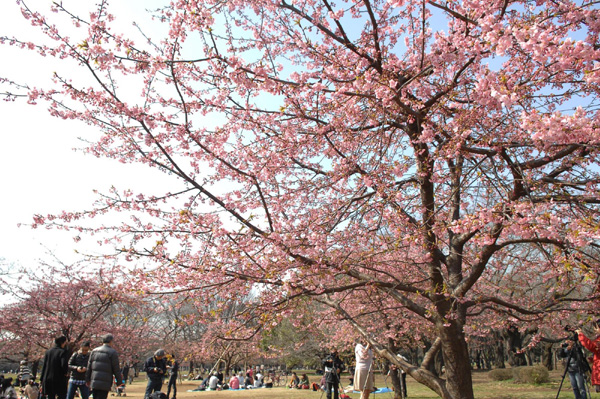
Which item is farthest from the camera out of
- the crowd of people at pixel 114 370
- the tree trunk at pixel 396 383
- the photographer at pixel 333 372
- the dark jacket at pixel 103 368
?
the tree trunk at pixel 396 383

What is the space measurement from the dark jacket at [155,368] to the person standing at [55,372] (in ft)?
4.83

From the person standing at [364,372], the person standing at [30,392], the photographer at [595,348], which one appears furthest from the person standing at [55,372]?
the photographer at [595,348]

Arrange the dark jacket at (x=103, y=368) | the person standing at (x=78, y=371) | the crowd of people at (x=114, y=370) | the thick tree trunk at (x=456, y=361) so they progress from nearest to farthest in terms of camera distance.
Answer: the thick tree trunk at (x=456, y=361), the dark jacket at (x=103, y=368), the crowd of people at (x=114, y=370), the person standing at (x=78, y=371)

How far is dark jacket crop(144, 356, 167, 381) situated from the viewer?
7.61 metres

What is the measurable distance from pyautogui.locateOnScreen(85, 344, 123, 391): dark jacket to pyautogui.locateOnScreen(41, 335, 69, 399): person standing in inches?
40.3

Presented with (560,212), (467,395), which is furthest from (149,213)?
(560,212)

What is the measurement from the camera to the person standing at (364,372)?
7.89 m

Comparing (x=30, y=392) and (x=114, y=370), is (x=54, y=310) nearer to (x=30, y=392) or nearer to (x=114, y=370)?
(x=30, y=392)

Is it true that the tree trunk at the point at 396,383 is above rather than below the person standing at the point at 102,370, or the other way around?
below

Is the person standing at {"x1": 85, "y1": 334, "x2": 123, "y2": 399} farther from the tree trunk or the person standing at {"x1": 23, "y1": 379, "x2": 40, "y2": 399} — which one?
the tree trunk

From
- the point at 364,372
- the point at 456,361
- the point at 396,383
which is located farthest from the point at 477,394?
the point at 456,361

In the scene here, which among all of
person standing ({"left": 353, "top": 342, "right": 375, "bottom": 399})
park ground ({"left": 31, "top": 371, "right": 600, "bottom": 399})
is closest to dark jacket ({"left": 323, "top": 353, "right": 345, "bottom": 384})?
park ground ({"left": 31, "top": 371, "right": 600, "bottom": 399})

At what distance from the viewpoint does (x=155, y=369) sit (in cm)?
761

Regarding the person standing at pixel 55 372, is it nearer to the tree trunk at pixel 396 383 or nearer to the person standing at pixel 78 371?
the person standing at pixel 78 371
